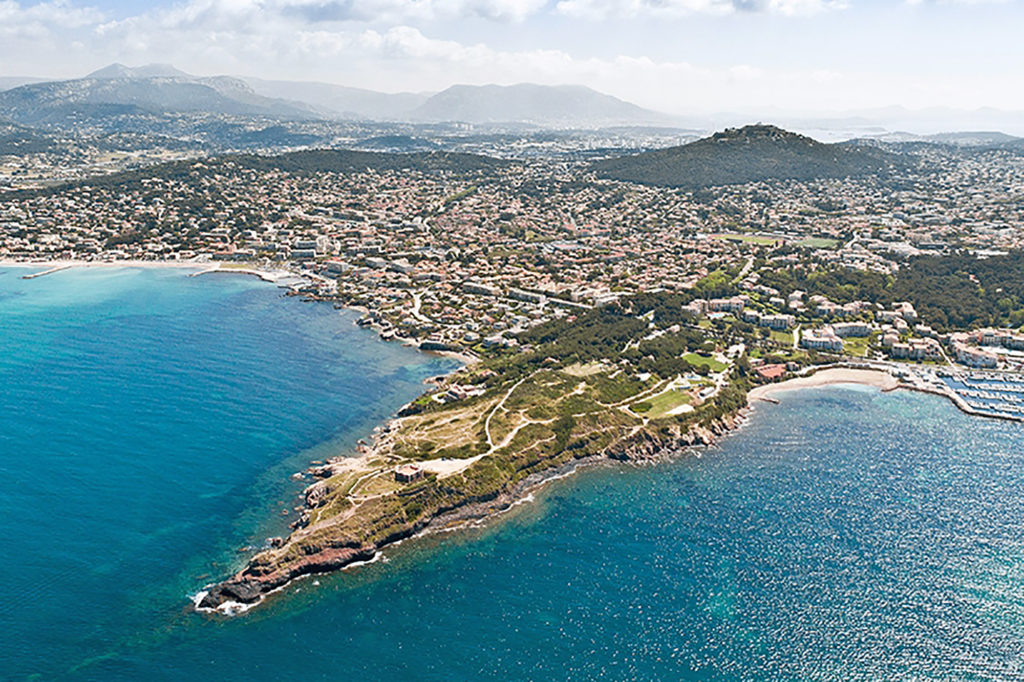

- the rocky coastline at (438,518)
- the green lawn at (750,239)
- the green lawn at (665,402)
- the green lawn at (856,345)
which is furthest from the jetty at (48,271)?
the green lawn at (856,345)

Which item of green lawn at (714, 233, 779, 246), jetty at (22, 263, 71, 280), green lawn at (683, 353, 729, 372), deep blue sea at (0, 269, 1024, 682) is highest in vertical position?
green lawn at (714, 233, 779, 246)

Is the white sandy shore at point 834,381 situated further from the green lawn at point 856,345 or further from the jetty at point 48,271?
the jetty at point 48,271

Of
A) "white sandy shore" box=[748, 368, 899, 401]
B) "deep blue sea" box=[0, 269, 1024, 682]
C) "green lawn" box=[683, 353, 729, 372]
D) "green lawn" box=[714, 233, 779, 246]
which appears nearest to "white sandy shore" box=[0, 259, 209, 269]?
"deep blue sea" box=[0, 269, 1024, 682]

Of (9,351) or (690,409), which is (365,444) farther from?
(9,351)

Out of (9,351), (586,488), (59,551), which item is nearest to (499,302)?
(586,488)

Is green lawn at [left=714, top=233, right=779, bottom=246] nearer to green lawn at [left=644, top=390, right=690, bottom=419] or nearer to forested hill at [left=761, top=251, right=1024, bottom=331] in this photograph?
forested hill at [left=761, top=251, right=1024, bottom=331]

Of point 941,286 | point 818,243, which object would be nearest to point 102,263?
point 818,243

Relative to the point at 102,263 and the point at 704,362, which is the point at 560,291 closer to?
the point at 704,362
